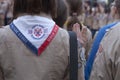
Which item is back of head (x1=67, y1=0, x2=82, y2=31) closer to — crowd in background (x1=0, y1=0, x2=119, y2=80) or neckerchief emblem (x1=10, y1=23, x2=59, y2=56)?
crowd in background (x1=0, y1=0, x2=119, y2=80)

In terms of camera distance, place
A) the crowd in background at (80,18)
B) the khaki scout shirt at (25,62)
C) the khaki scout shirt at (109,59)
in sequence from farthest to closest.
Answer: the crowd in background at (80,18), the khaki scout shirt at (109,59), the khaki scout shirt at (25,62)

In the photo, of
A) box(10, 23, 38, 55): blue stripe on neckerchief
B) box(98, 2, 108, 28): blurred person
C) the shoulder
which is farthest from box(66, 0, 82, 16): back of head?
box(98, 2, 108, 28): blurred person

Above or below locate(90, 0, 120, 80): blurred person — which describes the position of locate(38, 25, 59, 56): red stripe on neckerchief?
above

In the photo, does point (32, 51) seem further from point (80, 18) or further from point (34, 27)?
point (80, 18)

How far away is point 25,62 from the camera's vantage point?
10.3ft

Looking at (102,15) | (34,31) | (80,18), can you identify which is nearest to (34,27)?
(34,31)

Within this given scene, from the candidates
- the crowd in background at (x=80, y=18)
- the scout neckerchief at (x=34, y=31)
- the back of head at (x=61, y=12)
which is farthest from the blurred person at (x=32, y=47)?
the back of head at (x=61, y=12)

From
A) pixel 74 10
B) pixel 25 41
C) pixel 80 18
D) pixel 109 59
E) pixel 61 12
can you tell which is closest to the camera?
pixel 25 41

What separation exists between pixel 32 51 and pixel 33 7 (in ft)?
1.07

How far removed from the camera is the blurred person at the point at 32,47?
3131 mm

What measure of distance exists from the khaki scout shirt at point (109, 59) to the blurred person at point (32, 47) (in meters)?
0.29

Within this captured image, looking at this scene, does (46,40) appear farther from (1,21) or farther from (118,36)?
(1,21)

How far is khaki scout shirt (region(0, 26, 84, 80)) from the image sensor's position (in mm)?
3127

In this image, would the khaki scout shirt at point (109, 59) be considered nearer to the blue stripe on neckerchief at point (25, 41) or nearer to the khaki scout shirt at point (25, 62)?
the khaki scout shirt at point (25, 62)
